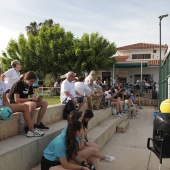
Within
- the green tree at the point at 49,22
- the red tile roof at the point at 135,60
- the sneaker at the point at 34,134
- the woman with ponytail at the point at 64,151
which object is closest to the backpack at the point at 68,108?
the sneaker at the point at 34,134

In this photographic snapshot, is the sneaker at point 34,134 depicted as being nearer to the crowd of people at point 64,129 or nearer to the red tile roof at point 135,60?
the crowd of people at point 64,129

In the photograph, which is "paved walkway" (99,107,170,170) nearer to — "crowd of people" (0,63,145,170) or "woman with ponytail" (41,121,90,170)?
"crowd of people" (0,63,145,170)

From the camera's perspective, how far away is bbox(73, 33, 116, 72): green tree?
27.3 meters

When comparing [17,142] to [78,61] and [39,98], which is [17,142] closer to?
[39,98]

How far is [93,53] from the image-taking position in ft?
90.6

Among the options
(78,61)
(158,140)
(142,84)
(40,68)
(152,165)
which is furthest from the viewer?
(40,68)

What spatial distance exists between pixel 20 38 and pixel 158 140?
99.4ft

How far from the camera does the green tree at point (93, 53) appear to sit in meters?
27.3

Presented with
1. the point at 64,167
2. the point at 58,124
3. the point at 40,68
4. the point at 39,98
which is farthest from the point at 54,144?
the point at 40,68

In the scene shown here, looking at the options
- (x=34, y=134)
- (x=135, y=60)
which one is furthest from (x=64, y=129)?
(x=135, y=60)

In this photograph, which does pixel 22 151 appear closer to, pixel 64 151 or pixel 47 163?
pixel 47 163

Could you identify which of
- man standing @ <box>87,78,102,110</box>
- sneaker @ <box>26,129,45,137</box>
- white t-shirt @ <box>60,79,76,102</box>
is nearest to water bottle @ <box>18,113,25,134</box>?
sneaker @ <box>26,129,45,137</box>

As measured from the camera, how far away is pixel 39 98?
4949 mm

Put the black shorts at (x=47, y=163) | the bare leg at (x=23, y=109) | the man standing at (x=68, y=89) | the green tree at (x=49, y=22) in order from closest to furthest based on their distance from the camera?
the black shorts at (x=47, y=163) → the bare leg at (x=23, y=109) → the man standing at (x=68, y=89) → the green tree at (x=49, y=22)
